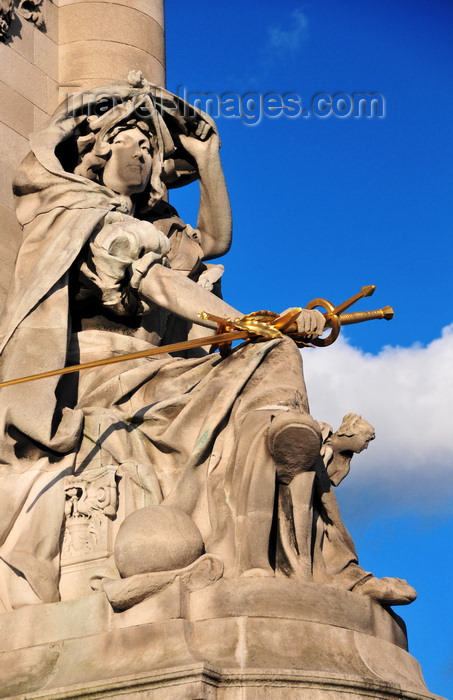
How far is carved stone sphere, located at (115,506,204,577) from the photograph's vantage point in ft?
28.6

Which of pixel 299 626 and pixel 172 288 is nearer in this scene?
pixel 299 626

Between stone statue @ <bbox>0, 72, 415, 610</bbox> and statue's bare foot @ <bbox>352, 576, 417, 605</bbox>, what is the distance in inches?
0.5

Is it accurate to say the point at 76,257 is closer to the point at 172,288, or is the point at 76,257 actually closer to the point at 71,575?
the point at 172,288

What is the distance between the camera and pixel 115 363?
421 inches

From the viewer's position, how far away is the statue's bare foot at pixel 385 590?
A: 30.6 feet

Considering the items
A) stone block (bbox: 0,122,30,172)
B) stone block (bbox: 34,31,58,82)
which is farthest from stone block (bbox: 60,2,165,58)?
stone block (bbox: 0,122,30,172)

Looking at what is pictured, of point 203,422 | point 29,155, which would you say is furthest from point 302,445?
point 29,155

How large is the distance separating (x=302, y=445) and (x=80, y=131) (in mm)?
4045

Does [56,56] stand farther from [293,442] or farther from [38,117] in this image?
[293,442]

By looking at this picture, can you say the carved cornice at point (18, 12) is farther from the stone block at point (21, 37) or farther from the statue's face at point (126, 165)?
the statue's face at point (126, 165)

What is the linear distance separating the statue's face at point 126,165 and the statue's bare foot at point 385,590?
4204mm

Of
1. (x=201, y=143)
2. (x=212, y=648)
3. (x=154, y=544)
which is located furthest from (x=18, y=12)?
(x=212, y=648)

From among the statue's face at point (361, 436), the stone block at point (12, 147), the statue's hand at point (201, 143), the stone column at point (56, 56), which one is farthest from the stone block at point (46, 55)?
the statue's face at point (361, 436)

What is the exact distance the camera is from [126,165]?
38.1ft
